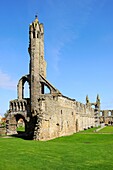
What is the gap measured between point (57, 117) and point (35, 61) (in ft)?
29.2

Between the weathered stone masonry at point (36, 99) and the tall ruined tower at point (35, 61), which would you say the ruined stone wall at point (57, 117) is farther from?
the tall ruined tower at point (35, 61)

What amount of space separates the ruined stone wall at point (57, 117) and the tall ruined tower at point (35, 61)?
8.83 feet

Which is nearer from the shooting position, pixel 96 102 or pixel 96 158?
pixel 96 158

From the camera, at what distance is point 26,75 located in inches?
1505

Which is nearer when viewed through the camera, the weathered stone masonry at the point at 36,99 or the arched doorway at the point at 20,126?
the weathered stone masonry at the point at 36,99

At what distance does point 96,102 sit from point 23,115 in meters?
38.3

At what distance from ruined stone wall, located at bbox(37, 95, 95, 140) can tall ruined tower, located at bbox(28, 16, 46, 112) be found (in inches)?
106

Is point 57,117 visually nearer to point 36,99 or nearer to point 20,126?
point 36,99

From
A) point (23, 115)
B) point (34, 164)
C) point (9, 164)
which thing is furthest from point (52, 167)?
point (23, 115)

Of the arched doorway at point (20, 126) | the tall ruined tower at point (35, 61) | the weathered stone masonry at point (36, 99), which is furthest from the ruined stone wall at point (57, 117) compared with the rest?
the arched doorway at point (20, 126)

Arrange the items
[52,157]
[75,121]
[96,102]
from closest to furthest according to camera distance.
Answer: [52,157] → [75,121] → [96,102]

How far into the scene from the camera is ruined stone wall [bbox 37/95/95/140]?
28245mm

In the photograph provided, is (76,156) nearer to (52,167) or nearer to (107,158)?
(107,158)

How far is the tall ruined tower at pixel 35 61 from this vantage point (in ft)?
121
